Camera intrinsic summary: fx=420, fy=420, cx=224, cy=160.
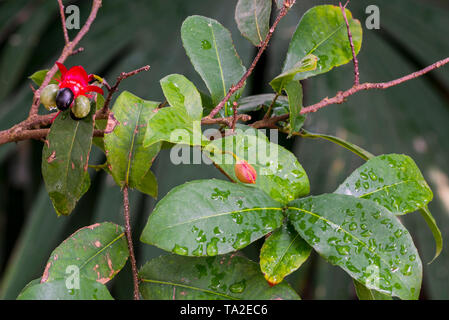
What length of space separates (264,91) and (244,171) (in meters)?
0.97

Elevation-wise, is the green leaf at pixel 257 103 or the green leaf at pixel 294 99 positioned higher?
the green leaf at pixel 294 99

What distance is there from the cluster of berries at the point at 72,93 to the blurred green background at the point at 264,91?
0.64 m

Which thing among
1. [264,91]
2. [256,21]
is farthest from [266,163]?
[264,91]

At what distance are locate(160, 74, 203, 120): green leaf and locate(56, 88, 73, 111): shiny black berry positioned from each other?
65mm

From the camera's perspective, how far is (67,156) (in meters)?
0.29

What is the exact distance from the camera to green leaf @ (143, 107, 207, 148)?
0.78 ft

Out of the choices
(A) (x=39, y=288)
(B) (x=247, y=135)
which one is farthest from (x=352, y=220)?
(A) (x=39, y=288)

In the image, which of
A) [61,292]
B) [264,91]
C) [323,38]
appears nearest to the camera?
[61,292]

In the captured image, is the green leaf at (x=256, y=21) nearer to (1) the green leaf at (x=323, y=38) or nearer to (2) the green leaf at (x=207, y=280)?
(1) the green leaf at (x=323, y=38)

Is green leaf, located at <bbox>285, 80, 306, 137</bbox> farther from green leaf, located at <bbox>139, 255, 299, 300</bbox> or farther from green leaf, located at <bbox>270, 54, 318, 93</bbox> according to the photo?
green leaf, located at <bbox>139, 255, 299, 300</bbox>

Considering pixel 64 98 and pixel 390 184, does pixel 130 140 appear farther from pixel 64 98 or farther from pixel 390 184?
pixel 390 184

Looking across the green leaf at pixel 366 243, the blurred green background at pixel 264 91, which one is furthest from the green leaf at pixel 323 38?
the blurred green background at pixel 264 91

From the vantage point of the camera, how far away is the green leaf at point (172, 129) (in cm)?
24
